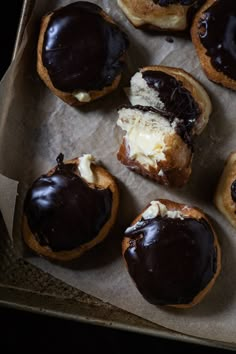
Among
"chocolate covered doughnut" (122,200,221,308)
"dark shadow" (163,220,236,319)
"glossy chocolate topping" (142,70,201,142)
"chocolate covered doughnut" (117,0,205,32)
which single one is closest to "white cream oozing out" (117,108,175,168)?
"glossy chocolate topping" (142,70,201,142)

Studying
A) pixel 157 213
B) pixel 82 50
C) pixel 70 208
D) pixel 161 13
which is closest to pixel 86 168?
pixel 70 208

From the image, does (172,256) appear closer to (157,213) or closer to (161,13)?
(157,213)

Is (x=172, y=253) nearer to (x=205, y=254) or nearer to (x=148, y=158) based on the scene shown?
(x=205, y=254)

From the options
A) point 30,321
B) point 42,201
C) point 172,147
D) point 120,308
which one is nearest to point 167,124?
point 172,147

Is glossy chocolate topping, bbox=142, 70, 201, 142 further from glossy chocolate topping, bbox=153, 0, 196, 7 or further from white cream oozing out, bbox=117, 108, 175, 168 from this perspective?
glossy chocolate topping, bbox=153, 0, 196, 7

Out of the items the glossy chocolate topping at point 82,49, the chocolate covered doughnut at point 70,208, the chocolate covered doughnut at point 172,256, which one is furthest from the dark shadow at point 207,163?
the glossy chocolate topping at point 82,49

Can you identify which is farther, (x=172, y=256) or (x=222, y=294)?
(x=222, y=294)
